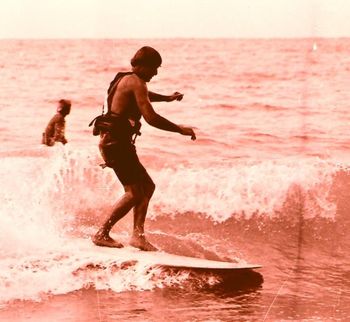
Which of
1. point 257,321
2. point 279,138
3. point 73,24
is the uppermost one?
point 73,24

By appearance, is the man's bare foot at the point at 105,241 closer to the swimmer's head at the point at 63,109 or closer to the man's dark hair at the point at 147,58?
the man's dark hair at the point at 147,58

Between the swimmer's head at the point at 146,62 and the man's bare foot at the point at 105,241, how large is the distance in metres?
0.76

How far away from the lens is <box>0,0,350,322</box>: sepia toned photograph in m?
2.79

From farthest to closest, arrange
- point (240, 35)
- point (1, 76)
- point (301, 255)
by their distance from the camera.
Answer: point (1, 76), point (240, 35), point (301, 255)

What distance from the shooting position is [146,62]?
2895mm

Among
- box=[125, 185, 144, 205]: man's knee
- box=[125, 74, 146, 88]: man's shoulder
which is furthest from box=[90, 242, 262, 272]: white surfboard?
box=[125, 74, 146, 88]: man's shoulder

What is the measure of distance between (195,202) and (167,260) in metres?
1.34

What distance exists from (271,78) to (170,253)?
5528mm

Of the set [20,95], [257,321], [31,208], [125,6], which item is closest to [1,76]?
[20,95]

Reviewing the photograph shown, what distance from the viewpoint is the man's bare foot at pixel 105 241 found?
3.06m

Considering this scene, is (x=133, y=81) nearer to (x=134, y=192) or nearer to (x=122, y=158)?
(x=122, y=158)

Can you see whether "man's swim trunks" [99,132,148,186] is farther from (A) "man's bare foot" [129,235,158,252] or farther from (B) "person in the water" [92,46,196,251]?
(A) "man's bare foot" [129,235,158,252]

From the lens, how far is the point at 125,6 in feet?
12.0

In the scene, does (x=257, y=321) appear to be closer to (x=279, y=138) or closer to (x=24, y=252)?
(x=24, y=252)
